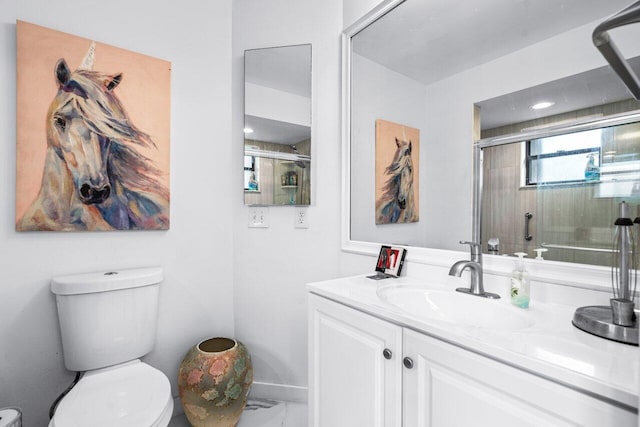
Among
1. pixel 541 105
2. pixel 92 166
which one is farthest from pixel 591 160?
pixel 92 166

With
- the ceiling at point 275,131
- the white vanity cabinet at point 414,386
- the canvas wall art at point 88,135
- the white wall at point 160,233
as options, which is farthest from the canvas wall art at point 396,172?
the canvas wall art at point 88,135

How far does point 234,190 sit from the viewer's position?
189cm

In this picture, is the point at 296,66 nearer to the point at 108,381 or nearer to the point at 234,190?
the point at 234,190

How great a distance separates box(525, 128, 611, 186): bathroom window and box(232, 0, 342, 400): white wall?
2.93 ft

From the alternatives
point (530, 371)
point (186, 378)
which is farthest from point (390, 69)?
point (186, 378)

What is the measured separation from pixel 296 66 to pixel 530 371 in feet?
5.51

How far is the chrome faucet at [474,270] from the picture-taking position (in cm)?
97

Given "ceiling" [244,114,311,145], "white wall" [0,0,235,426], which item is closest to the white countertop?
"ceiling" [244,114,311,145]

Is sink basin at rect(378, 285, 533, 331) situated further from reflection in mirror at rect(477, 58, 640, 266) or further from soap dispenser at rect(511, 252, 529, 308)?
reflection in mirror at rect(477, 58, 640, 266)

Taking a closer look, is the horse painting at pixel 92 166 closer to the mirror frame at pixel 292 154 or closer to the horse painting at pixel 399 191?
the mirror frame at pixel 292 154

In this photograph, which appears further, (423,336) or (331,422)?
(331,422)

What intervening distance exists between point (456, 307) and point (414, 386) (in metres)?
0.37

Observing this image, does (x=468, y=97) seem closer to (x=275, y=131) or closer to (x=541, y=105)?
(x=541, y=105)

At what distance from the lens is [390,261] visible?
1339mm
